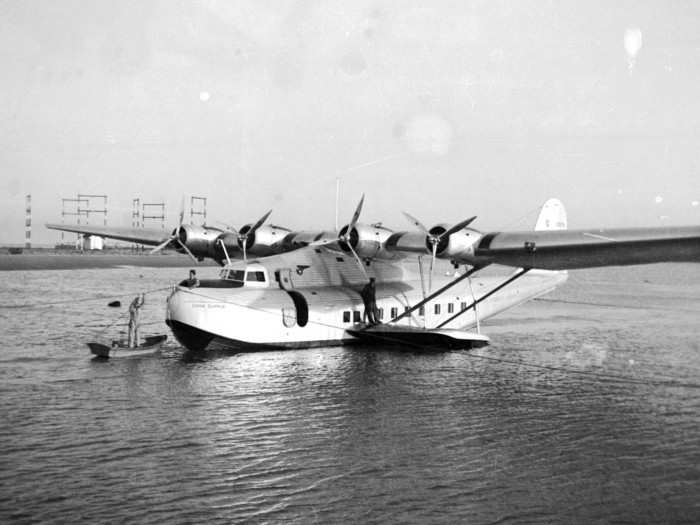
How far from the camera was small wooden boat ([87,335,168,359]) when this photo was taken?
828 inches

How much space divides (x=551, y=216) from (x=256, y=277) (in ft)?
39.8

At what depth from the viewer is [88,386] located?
56.0 feet

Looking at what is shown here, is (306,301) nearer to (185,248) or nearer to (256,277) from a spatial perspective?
(256,277)

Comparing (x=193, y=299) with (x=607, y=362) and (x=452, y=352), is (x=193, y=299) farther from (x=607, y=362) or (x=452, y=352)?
(x=607, y=362)

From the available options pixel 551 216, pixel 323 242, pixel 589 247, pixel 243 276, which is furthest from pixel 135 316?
pixel 551 216

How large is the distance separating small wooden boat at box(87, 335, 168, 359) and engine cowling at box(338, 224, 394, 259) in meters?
6.77

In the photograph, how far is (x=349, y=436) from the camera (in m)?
13.1

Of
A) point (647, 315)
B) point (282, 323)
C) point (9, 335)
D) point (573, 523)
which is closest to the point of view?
point (573, 523)

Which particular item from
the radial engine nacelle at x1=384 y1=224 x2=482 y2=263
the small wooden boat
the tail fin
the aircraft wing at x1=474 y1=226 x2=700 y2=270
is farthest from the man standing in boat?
the tail fin

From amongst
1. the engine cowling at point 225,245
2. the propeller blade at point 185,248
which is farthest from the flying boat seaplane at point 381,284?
the propeller blade at point 185,248

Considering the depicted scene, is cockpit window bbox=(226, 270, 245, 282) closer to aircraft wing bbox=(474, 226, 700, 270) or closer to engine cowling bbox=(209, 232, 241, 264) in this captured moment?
engine cowling bbox=(209, 232, 241, 264)

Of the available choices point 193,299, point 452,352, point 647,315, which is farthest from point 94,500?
point 647,315

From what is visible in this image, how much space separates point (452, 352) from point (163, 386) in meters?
10.4

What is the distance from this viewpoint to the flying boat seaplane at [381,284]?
19406 mm
